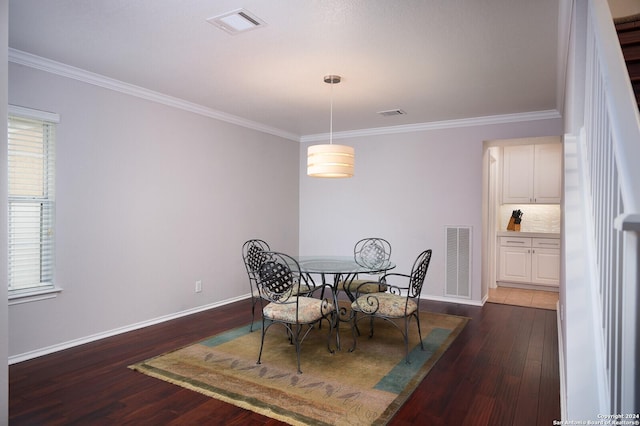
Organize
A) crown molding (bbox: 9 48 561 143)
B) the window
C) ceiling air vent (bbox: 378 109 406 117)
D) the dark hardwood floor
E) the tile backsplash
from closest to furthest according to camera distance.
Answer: the dark hardwood floor, the window, crown molding (bbox: 9 48 561 143), ceiling air vent (bbox: 378 109 406 117), the tile backsplash

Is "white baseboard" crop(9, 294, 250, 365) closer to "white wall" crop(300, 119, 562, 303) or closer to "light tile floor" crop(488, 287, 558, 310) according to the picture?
"white wall" crop(300, 119, 562, 303)

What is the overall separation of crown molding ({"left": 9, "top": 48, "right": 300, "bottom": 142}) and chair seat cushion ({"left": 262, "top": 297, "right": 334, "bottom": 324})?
2.69 meters

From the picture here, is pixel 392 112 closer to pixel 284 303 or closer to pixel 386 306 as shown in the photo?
pixel 386 306

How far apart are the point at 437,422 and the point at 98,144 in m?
3.77

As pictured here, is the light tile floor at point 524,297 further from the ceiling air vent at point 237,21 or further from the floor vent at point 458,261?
the ceiling air vent at point 237,21

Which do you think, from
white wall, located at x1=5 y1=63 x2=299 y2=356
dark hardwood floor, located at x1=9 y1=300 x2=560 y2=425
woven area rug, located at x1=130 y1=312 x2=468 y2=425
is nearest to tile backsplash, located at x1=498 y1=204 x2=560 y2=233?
dark hardwood floor, located at x1=9 y1=300 x2=560 y2=425

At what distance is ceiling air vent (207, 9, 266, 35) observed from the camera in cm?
258

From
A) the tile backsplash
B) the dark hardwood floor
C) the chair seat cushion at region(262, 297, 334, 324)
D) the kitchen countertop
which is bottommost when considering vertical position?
the dark hardwood floor

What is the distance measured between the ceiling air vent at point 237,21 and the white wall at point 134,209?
73.7 inches

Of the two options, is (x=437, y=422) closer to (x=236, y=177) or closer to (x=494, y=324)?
(x=494, y=324)

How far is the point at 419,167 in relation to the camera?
583cm

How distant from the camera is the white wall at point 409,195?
5445 millimetres

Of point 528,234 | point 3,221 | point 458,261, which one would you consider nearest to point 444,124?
point 458,261

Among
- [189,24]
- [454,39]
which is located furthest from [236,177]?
[454,39]
